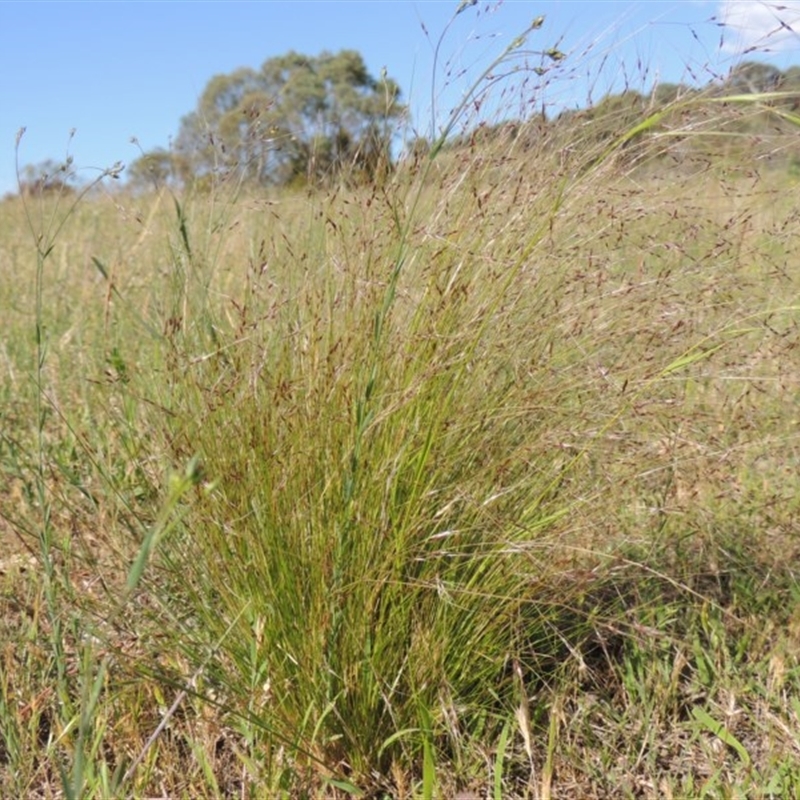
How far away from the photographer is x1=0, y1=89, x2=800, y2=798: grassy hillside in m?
1.55

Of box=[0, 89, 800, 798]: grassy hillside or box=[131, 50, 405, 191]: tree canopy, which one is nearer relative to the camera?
box=[0, 89, 800, 798]: grassy hillside

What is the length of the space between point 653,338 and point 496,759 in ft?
2.43

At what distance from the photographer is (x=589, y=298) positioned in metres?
1.70

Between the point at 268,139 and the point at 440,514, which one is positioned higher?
the point at 268,139

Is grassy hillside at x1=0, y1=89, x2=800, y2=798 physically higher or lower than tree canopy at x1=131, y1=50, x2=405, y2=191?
lower

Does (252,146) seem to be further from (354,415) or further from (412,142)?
(354,415)

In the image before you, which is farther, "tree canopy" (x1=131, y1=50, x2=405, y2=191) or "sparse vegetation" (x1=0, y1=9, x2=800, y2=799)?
"tree canopy" (x1=131, y1=50, x2=405, y2=191)

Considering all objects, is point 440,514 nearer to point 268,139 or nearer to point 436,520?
Answer: point 436,520

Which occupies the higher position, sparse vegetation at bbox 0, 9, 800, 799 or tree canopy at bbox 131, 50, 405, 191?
tree canopy at bbox 131, 50, 405, 191

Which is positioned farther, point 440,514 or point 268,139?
point 268,139

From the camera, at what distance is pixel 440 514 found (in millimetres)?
1528

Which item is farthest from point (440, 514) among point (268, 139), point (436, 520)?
point (268, 139)

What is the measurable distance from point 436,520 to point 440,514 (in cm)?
6

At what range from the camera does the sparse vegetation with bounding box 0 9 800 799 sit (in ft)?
5.09
